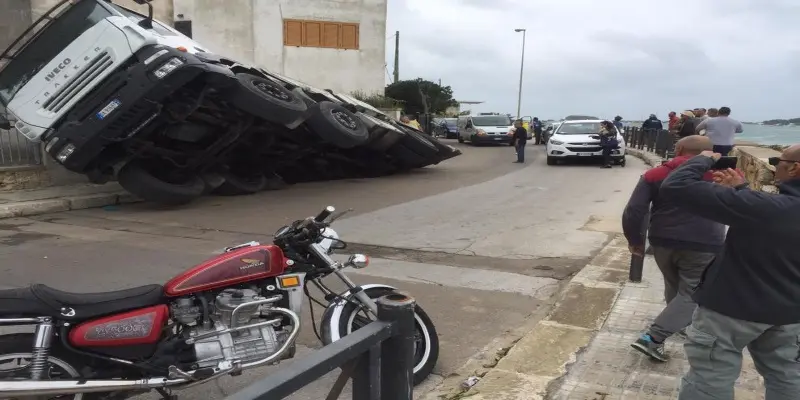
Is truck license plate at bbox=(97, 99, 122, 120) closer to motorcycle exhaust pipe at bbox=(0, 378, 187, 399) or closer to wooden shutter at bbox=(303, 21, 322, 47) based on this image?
motorcycle exhaust pipe at bbox=(0, 378, 187, 399)

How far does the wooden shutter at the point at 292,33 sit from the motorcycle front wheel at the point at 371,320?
2308 centimetres

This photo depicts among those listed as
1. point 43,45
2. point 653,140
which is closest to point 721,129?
point 43,45

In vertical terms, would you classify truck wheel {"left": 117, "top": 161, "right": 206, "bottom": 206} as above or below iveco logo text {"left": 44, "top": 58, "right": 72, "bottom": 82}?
below

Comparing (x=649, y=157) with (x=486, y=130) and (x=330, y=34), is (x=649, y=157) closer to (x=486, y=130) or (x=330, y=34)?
(x=486, y=130)

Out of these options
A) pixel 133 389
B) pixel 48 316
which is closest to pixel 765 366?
pixel 133 389

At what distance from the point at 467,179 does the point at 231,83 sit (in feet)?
24.4

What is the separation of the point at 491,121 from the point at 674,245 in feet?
87.8

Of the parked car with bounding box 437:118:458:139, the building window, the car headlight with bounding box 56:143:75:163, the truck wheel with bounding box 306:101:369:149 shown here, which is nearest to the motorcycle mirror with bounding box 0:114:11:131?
the car headlight with bounding box 56:143:75:163

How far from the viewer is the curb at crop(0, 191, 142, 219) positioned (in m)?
9.97

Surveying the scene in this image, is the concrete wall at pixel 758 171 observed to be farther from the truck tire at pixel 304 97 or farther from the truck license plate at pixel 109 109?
the truck license plate at pixel 109 109

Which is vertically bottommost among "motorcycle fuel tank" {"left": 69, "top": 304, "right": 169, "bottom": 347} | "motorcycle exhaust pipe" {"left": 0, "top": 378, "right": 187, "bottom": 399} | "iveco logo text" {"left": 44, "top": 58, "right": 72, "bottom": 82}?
"motorcycle exhaust pipe" {"left": 0, "top": 378, "right": 187, "bottom": 399}

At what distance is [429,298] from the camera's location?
5.67 m

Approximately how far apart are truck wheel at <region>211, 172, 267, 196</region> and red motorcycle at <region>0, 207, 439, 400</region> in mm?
8710

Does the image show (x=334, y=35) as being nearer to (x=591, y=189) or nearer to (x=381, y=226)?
(x=591, y=189)
